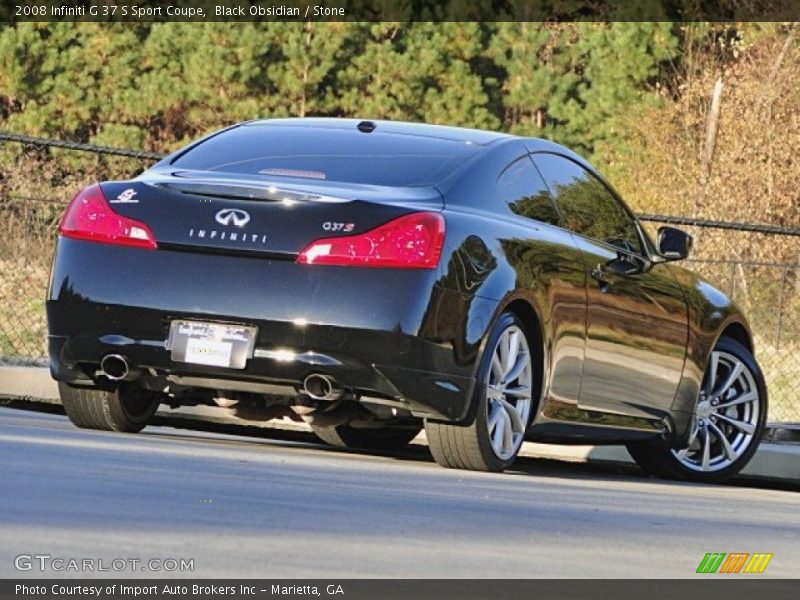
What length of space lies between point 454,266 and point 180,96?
133ft

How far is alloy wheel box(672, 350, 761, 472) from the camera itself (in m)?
11.4

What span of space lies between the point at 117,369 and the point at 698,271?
10080 mm

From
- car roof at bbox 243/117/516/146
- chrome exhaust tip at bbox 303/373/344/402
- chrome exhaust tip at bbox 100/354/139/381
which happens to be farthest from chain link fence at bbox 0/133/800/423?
chrome exhaust tip at bbox 303/373/344/402

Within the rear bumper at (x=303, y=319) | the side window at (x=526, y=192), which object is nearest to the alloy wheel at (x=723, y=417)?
the side window at (x=526, y=192)

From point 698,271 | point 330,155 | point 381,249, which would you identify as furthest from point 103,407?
point 698,271

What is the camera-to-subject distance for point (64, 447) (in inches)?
339

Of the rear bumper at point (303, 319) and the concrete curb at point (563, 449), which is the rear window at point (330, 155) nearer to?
the rear bumper at point (303, 319)

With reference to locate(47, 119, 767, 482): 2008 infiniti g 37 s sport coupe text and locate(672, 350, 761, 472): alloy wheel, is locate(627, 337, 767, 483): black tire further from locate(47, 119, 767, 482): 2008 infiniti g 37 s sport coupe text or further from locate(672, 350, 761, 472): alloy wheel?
locate(47, 119, 767, 482): 2008 infiniti g 37 s sport coupe text

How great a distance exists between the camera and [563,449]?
40.5 ft

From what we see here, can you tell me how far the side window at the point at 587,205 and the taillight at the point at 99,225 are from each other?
2.04 metres

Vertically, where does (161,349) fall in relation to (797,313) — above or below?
above
